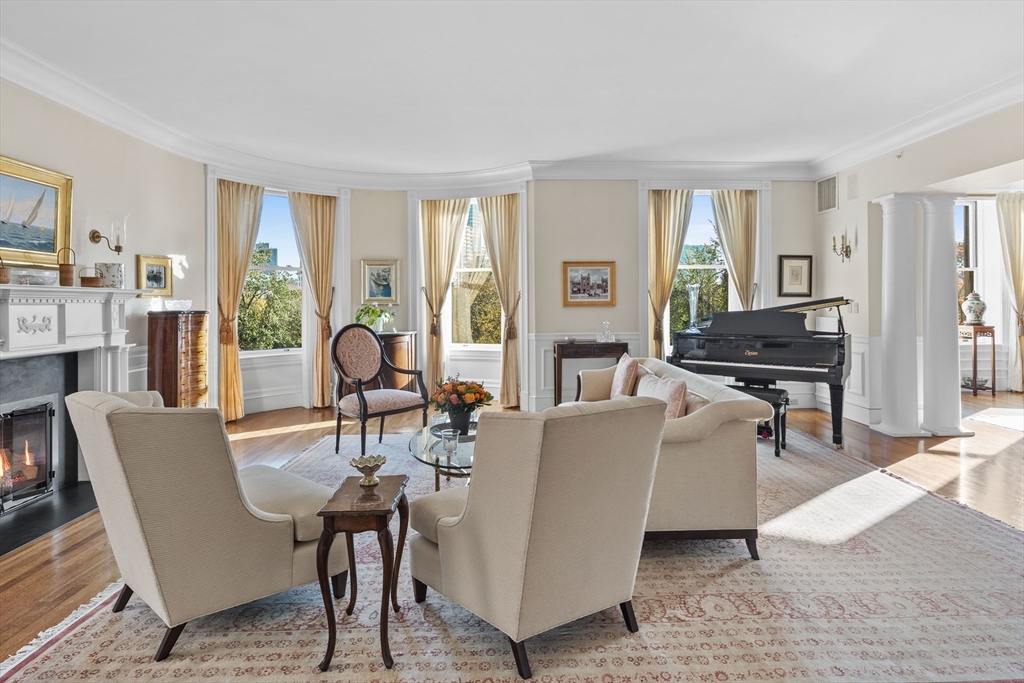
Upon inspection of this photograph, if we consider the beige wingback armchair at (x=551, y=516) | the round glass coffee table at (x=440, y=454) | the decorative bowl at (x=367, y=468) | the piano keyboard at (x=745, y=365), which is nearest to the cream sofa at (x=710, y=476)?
the beige wingback armchair at (x=551, y=516)

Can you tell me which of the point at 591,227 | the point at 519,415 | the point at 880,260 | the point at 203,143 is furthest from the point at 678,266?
the point at 519,415

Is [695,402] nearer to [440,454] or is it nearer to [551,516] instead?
[440,454]

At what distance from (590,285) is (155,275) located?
4.45 metres

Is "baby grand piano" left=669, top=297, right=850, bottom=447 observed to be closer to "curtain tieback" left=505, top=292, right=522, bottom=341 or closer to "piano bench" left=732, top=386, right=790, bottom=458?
"piano bench" left=732, top=386, right=790, bottom=458

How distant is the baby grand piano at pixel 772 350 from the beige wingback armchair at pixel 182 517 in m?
4.31

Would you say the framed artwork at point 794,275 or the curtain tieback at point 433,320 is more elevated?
the framed artwork at point 794,275

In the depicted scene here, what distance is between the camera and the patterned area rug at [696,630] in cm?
212

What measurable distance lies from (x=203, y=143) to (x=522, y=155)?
3.23 metres

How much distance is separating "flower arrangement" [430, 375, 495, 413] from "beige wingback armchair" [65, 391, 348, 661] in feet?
4.25

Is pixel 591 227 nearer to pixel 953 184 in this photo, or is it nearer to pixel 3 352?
pixel 953 184

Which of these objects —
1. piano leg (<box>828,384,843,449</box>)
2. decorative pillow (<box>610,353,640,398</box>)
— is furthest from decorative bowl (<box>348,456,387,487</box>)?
piano leg (<box>828,384,843,449</box>)

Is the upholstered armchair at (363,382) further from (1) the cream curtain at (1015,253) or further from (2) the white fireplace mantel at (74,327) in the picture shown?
(1) the cream curtain at (1015,253)

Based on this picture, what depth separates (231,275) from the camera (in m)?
6.62

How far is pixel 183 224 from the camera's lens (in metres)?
6.01
